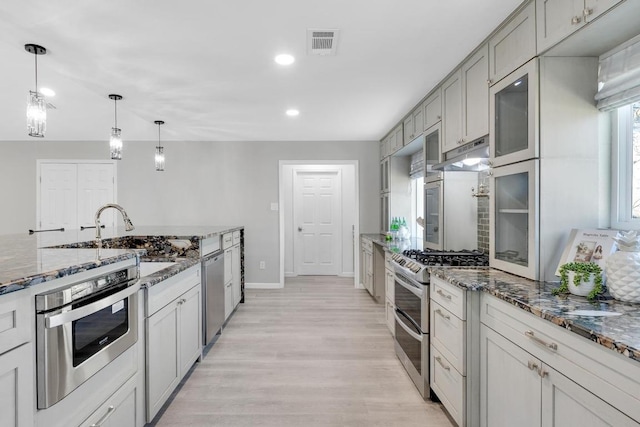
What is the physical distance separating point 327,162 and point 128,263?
166 inches

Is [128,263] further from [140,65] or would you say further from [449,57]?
[449,57]

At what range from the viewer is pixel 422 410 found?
213cm

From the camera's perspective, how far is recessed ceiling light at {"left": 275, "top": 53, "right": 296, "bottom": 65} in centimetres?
251

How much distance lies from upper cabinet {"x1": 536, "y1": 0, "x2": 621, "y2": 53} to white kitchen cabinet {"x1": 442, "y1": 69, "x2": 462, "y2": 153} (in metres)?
0.91

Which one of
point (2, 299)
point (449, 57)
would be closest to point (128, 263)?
point (2, 299)

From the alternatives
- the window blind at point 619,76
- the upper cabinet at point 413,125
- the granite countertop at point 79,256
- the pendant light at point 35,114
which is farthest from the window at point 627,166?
the pendant light at point 35,114

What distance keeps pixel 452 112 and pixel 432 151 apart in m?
0.56

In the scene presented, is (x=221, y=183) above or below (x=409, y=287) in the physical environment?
above

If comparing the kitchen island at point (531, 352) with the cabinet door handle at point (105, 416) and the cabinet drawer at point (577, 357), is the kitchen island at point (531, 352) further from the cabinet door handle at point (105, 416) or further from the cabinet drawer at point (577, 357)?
the cabinet door handle at point (105, 416)

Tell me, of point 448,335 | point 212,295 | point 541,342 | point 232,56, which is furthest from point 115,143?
point 541,342

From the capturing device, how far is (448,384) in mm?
1929

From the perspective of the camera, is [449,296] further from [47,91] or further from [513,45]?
→ [47,91]

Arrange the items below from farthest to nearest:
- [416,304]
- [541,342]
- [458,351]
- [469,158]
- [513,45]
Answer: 1. [469,158]
2. [416,304]
3. [513,45]
4. [458,351]
5. [541,342]

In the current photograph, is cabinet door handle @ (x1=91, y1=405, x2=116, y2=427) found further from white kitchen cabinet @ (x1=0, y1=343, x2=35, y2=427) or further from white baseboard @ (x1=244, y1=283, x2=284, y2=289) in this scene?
white baseboard @ (x1=244, y1=283, x2=284, y2=289)
